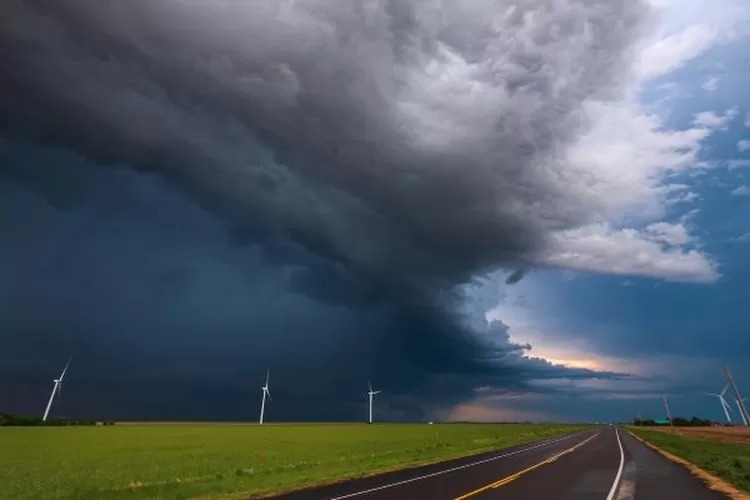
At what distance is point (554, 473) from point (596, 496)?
10.9 metres

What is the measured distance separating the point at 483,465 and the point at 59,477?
25.5 metres

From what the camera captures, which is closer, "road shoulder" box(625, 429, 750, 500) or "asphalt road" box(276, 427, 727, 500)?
"asphalt road" box(276, 427, 727, 500)

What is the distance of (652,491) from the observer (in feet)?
82.4

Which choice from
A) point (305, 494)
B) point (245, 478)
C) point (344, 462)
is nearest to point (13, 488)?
point (245, 478)

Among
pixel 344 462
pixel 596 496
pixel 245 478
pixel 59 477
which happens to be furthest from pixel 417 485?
pixel 59 477

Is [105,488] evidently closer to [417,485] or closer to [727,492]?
[417,485]

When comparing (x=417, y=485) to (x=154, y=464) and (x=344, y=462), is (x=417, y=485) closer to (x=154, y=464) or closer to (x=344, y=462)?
(x=344, y=462)

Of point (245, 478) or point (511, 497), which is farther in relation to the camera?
point (245, 478)

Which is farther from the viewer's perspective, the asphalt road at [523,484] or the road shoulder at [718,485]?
the road shoulder at [718,485]

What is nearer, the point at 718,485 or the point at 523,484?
the point at 523,484

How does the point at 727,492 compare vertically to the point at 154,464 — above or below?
below

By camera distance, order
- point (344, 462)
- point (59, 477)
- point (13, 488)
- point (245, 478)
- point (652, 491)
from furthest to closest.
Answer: point (344, 462)
point (59, 477)
point (245, 478)
point (13, 488)
point (652, 491)

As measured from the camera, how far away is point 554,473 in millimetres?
33562

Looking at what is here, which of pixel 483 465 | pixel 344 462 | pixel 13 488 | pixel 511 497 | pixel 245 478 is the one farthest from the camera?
pixel 344 462
